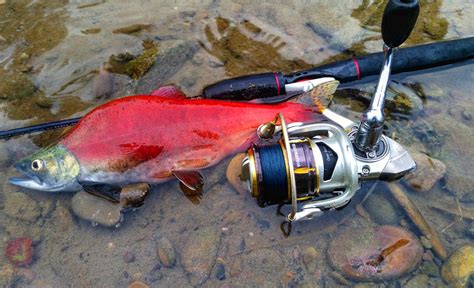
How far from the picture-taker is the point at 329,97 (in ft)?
11.3

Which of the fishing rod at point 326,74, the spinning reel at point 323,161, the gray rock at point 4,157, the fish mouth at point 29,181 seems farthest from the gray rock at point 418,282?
the gray rock at point 4,157

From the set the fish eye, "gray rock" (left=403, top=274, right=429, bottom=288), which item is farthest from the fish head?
"gray rock" (left=403, top=274, right=429, bottom=288)

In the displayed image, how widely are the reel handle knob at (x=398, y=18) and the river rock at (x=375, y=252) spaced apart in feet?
4.58

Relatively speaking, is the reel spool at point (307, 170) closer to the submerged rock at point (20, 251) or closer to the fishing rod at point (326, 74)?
the fishing rod at point (326, 74)

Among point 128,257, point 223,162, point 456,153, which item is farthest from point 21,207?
point 456,153

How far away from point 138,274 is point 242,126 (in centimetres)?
132

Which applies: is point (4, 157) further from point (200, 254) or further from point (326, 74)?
point (326, 74)

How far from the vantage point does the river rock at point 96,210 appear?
3320mm

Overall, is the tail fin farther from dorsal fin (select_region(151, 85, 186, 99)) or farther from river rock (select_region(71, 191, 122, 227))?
river rock (select_region(71, 191, 122, 227))

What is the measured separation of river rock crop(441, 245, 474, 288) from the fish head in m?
2.74

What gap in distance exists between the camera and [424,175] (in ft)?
11.4

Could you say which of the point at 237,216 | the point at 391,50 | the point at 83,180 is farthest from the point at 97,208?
the point at 391,50

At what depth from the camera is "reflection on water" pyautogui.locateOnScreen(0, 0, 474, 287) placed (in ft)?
10.6

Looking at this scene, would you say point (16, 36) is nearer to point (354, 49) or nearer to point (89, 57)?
point (89, 57)
